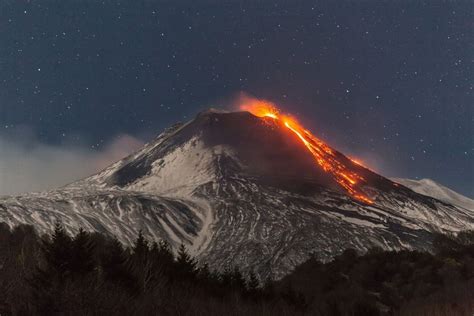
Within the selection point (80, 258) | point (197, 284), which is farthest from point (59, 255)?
point (197, 284)

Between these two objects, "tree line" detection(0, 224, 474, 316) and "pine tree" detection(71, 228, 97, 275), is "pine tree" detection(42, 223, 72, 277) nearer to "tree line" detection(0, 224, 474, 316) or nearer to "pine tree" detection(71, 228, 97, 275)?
"tree line" detection(0, 224, 474, 316)

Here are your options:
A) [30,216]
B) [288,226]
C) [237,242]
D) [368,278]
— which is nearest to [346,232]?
[288,226]

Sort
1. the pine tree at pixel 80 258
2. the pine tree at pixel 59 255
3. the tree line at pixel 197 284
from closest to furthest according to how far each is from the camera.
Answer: the tree line at pixel 197 284 → the pine tree at pixel 59 255 → the pine tree at pixel 80 258

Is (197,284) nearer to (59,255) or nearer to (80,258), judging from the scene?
(80,258)

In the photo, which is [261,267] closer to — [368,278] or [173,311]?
[368,278]

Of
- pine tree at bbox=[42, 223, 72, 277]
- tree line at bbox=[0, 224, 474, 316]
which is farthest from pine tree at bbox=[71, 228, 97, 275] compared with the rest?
pine tree at bbox=[42, 223, 72, 277]

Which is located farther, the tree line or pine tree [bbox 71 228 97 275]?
pine tree [bbox 71 228 97 275]

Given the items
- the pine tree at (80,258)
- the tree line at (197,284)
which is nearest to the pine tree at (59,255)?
the tree line at (197,284)

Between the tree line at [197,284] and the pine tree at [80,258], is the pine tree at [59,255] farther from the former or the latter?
the pine tree at [80,258]

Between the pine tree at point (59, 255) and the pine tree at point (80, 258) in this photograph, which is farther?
the pine tree at point (80, 258)
